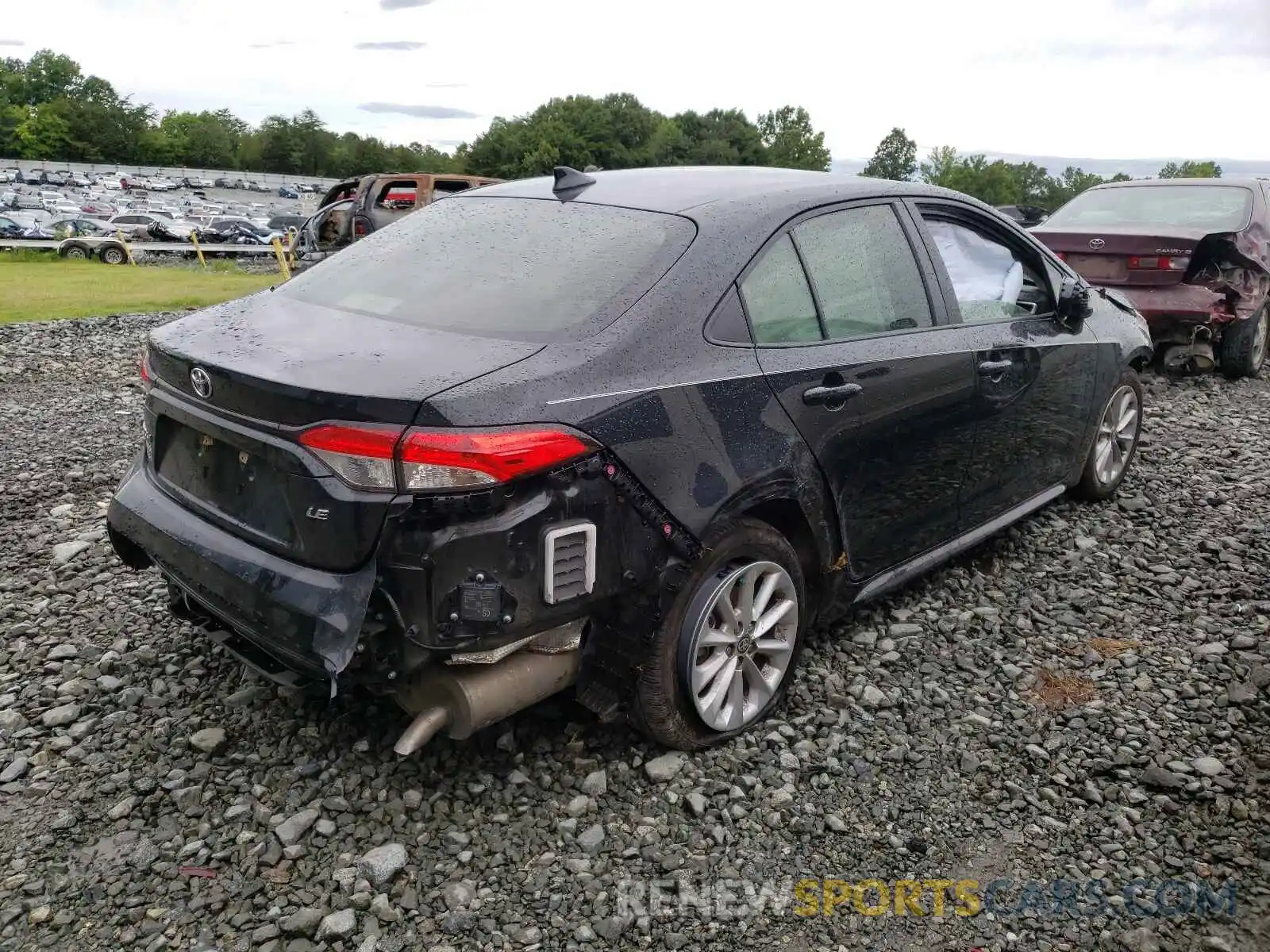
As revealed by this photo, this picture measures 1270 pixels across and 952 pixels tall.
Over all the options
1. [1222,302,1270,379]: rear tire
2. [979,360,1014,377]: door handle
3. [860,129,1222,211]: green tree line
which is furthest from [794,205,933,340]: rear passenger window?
[860,129,1222,211]: green tree line

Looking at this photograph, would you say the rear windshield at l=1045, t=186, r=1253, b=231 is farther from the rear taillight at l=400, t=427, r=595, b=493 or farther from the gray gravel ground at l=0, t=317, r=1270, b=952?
the rear taillight at l=400, t=427, r=595, b=493

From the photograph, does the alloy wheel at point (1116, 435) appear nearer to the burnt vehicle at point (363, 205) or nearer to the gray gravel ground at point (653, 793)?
the gray gravel ground at point (653, 793)

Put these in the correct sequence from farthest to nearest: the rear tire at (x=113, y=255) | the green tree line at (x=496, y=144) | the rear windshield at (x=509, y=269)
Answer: the green tree line at (x=496, y=144), the rear tire at (x=113, y=255), the rear windshield at (x=509, y=269)

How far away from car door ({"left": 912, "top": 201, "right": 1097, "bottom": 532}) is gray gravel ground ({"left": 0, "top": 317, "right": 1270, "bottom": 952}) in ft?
1.80

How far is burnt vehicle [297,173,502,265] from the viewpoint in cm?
1534

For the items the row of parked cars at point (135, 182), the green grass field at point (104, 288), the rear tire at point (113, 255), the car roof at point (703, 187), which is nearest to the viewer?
the car roof at point (703, 187)

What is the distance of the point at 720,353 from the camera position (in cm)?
292

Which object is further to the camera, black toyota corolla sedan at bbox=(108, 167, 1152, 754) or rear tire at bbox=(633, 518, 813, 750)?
rear tire at bbox=(633, 518, 813, 750)

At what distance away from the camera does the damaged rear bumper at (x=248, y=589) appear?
2.49 metres

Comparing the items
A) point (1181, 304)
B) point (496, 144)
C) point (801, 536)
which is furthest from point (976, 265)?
point (496, 144)

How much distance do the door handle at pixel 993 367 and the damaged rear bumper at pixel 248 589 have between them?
2432 mm

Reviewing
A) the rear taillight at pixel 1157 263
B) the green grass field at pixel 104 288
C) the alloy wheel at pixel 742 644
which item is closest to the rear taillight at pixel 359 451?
the alloy wheel at pixel 742 644

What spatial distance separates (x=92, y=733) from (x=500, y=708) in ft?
4.80

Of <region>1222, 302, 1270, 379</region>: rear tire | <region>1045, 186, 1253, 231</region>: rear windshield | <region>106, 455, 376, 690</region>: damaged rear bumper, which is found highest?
<region>1045, 186, 1253, 231</region>: rear windshield
